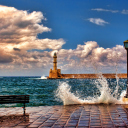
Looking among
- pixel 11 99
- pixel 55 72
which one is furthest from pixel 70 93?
pixel 55 72

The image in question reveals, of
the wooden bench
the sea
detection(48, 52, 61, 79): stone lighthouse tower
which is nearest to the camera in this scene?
the wooden bench

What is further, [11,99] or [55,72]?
[55,72]

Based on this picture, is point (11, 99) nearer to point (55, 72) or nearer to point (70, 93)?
point (70, 93)

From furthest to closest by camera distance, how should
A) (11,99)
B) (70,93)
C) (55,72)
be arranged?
(55,72), (70,93), (11,99)

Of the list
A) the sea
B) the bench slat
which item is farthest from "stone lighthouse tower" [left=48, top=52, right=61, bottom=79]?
the bench slat

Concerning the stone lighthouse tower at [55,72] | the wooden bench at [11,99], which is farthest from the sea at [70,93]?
the stone lighthouse tower at [55,72]

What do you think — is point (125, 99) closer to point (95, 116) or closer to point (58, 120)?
point (95, 116)

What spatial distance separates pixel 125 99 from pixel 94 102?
149cm

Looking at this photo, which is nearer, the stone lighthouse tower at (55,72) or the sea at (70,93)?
the sea at (70,93)

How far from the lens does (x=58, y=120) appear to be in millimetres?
6094

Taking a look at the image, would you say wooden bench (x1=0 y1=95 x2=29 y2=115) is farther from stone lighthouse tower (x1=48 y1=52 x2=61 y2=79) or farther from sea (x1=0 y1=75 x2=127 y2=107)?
stone lighthouse tower (x1=48 y1=52 x2=61 y2=79)

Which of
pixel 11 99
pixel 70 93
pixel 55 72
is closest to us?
pixel 11 99

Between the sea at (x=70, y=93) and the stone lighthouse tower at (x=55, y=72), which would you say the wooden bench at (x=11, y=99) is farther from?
the stone lighthouse tower at (x=55, y=72)

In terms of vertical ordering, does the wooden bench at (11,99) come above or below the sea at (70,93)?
above
